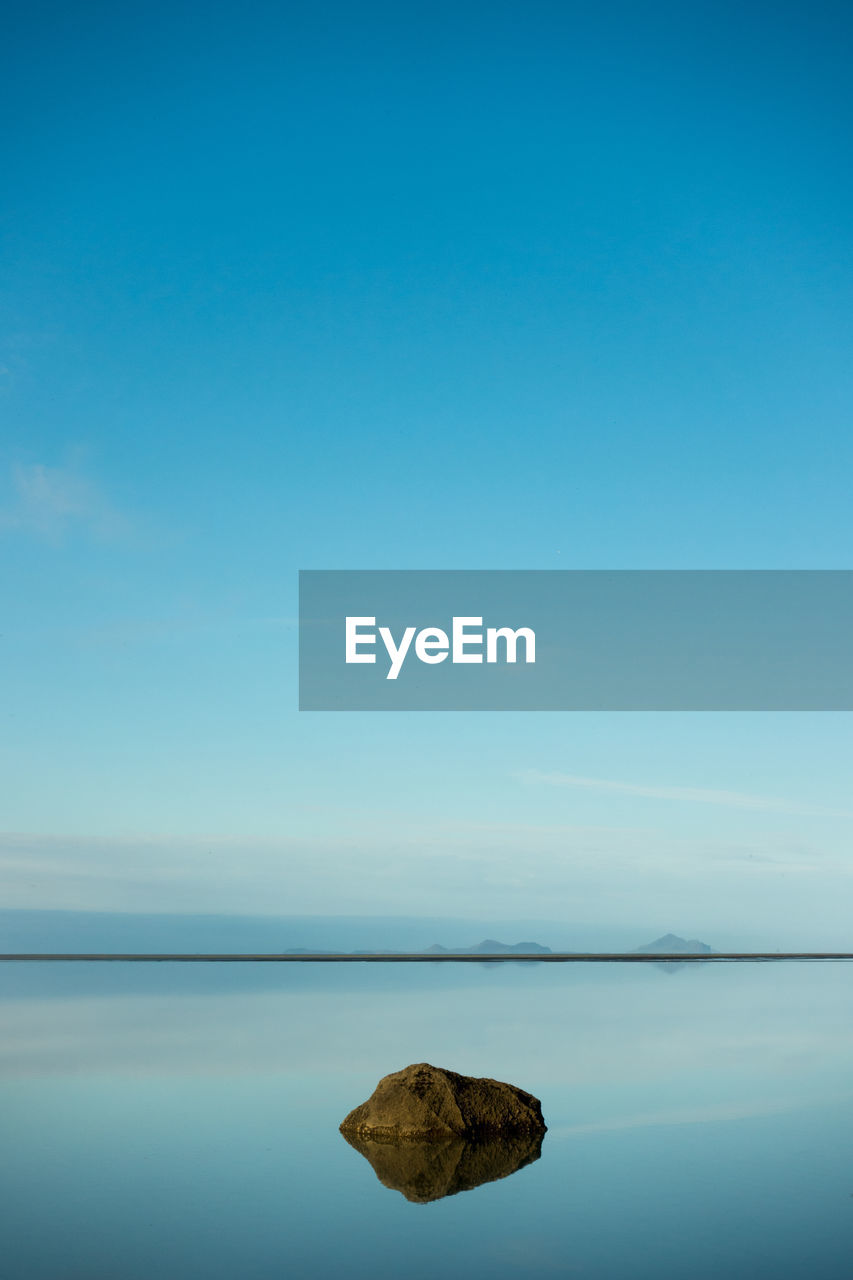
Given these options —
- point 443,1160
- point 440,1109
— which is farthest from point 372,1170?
point 440,1109

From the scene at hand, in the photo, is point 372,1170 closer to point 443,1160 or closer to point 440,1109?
point 443,1160

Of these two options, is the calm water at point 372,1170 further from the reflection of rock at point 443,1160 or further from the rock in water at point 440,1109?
the rock in water at point 440,1109

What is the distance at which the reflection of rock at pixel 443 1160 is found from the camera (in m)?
15.1

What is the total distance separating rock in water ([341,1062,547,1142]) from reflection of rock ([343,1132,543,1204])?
0.13 metres

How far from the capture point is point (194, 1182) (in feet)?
51.8

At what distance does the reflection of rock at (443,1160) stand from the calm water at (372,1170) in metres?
0.22

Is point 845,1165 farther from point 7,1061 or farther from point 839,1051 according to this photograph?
point 7,1061

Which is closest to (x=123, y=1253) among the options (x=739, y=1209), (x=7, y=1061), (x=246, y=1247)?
(x=246, y=1247)

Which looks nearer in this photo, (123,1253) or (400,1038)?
(123,1253)

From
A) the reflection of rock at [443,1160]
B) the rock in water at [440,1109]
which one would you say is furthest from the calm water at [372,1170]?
the rock in water at [440,1109]

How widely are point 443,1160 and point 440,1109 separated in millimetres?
1170

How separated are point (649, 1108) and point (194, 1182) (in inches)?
367

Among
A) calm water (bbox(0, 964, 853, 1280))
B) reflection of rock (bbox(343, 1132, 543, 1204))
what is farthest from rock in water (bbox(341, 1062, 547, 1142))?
calm water (bbox(0, 964, 853, 1280))

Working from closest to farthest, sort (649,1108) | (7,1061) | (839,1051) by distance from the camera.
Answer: (649,1108) < (7,1061) < (839,1051)
